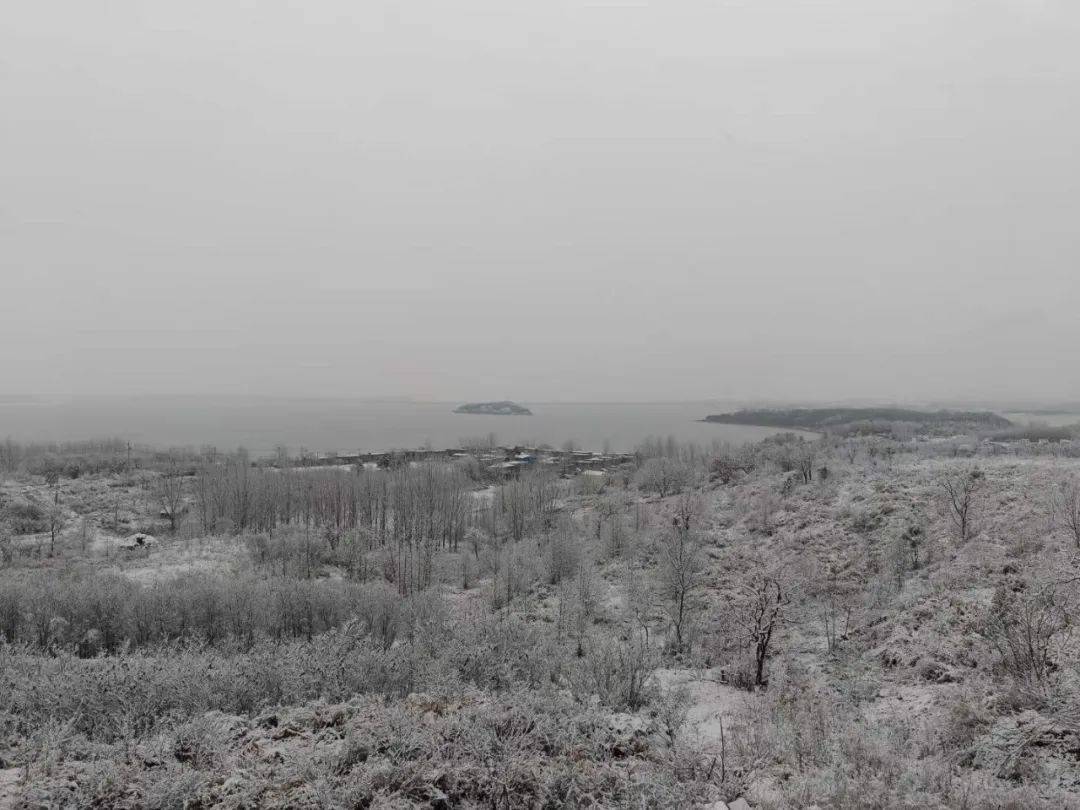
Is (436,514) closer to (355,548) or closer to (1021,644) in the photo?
(355,548)

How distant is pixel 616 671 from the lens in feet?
26.1

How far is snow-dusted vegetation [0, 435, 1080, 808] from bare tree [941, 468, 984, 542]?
0.18 metres

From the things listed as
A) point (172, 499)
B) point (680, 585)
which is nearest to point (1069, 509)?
point (680, 585)

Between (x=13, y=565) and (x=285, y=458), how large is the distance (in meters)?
50.5


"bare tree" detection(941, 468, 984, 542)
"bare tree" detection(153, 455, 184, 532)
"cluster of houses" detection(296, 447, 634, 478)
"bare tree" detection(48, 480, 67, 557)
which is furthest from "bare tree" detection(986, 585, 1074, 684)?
"cluster of houses" detection(296, 447, 634, 478)

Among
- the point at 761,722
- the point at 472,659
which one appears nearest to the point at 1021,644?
the point at 761,722

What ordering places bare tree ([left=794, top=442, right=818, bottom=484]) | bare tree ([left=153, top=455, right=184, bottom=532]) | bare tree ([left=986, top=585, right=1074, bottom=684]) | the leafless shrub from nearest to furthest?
bare tree ([left=986, top=585, right=1074, bottom=684]) → the leafless shrub → bare tree ([left=794, top=442, right=818, bottom=484]) → bare tree ([left=153, top=455, right=184, bottom=532])

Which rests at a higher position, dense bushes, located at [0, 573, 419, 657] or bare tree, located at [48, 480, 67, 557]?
dense bushes, located at [0, 573, 419, 657]

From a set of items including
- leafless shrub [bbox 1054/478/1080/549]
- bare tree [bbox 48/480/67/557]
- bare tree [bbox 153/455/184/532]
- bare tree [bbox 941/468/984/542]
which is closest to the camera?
leafless shrub [bbox 1054/478/1080/549]

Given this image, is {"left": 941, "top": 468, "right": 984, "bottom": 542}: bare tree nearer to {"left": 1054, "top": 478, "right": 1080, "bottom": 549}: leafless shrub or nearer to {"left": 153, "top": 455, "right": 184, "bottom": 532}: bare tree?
{"left": 1054, "top": 478, "right": 1080, "bottom": 549}: leafless shrub

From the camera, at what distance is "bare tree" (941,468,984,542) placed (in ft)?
54.0

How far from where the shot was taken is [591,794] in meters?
4.47

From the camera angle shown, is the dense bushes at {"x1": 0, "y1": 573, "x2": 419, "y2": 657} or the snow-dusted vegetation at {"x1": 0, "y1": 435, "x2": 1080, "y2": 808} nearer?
the snow-dusted vegetation at {"x1": 0, "y1": 435, "x2": 1080, "y2": 808}

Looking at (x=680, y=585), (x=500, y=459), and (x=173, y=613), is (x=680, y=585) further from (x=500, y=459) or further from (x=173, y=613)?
(x=500, y=459)
